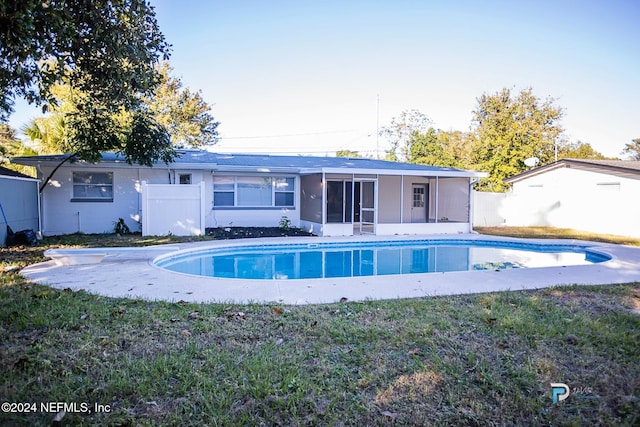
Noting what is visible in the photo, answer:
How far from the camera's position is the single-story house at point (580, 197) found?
53.8 ft

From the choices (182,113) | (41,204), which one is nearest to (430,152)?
(182,113)

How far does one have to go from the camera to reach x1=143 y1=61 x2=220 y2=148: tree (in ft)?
89.5

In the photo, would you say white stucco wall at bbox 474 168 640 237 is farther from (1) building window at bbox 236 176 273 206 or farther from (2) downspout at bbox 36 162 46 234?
(2) downspout at bbox 36 162 46 234

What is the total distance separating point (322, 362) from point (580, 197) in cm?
1984

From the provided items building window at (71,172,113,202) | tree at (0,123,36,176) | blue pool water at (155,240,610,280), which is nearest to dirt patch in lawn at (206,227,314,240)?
blue pool water at (155,240,610,280)

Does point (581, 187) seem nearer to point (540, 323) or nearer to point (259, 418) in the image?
point (540, 323)

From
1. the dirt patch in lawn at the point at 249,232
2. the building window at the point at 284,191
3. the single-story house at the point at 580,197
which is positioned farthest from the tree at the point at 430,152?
the dirt patch in lawn at the point at 249,232

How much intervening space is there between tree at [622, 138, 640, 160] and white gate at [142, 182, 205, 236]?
165ft

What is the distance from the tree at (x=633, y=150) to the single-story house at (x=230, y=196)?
38.0m

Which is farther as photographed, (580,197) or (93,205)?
(580,197)

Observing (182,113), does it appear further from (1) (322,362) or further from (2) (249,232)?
(1) (322,362)

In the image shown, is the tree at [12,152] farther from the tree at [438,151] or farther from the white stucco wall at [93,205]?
the tree at [438,151]

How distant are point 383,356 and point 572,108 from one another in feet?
106

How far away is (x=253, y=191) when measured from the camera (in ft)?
53.9
